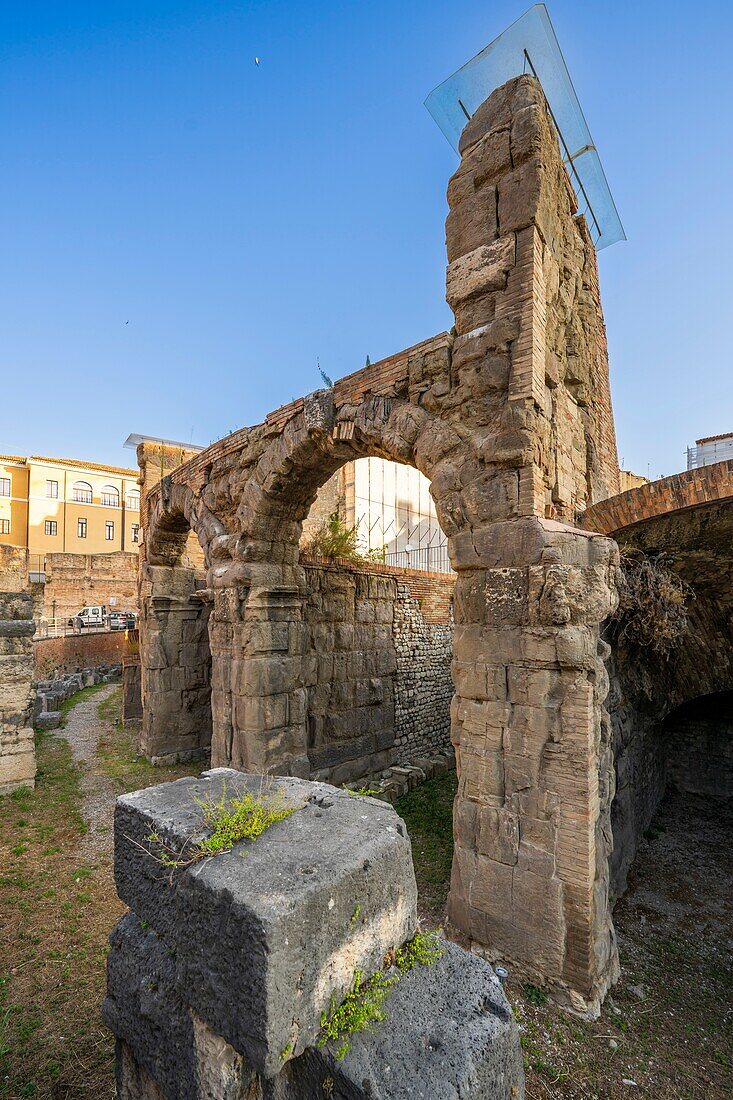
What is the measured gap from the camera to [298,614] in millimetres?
7324

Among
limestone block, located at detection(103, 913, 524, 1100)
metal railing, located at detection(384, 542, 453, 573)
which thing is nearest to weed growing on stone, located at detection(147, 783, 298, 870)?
limestone block, located at detection(103, 913, 524, 1100)

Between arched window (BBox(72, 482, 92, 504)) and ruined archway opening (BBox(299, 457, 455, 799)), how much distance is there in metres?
35.0

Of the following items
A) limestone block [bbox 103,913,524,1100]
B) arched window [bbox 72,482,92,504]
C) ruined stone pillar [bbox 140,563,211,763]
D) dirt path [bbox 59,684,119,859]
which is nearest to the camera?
limestone block [bbox 103,913,524,1100]

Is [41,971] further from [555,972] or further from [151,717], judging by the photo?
[151,717]

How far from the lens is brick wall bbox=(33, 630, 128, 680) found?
1838 centimetres

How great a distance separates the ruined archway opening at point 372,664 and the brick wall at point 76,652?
40.3 feet

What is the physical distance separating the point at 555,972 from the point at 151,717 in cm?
771

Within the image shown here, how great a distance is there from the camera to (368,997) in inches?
→ 69.4

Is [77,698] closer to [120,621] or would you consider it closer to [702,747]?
[120,621]

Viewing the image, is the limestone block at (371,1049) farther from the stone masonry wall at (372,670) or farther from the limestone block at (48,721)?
the limestone block at (48,721)

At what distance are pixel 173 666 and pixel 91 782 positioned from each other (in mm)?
2317

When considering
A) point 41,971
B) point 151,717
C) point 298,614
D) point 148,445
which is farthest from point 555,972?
point 148,445

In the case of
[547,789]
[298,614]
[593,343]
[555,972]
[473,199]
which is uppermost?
[473,199]

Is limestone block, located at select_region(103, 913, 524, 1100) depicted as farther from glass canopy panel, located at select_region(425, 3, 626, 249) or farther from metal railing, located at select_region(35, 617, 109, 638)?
metal railing, located at select_region(35, 617, 109, 638)
